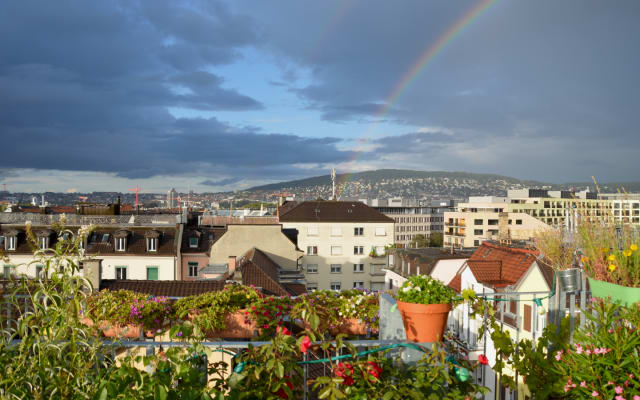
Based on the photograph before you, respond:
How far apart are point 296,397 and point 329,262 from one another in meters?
46.8

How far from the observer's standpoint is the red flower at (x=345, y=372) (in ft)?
9.23

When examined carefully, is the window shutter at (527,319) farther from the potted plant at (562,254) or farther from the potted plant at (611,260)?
the potted plant at (611,260)

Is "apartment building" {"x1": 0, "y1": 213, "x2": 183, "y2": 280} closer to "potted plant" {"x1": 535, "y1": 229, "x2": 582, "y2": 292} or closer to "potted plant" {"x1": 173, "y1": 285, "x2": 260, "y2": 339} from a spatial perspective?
"potted plant" {"x1": 173, "y1": 285, "x2": 260, "y2": 339}

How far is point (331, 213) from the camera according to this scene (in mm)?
52188

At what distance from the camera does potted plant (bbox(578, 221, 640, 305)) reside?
3.72 m

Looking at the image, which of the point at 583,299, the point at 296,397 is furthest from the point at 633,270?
the point at 296,397

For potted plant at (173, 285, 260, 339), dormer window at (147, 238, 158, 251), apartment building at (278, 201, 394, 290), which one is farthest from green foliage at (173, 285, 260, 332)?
apartment building at (278, 201, 394, 290)

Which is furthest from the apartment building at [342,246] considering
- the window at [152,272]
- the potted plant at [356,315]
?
the potted plant at [356,315]

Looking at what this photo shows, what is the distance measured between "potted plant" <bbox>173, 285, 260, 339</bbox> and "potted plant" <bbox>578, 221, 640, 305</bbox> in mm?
3579

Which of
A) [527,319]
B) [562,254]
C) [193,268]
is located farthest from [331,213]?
[562,254]

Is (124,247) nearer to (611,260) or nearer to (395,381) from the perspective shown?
(395,381)

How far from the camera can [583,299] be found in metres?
4.22

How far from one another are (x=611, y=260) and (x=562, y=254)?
0.81m

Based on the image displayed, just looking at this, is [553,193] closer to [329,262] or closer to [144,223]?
[329,262]
